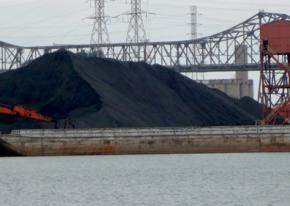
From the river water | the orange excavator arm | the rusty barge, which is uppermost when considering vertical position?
the orange excavator arm

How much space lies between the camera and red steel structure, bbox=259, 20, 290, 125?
310ft

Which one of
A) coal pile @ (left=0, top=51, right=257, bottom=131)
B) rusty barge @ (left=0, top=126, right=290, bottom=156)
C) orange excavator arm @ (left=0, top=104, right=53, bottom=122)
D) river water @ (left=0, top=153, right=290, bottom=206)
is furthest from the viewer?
coal pile @ (left=0, top=51, right=257, bottom=131)

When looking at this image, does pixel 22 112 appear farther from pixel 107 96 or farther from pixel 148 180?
pixel 148 180

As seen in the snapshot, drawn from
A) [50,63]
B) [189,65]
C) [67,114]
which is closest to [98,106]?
[67,114]

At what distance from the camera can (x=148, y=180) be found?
6081cm

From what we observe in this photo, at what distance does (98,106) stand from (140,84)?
15.1 metres

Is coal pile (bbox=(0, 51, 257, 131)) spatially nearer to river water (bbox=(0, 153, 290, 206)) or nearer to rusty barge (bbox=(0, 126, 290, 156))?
rusty barge (bbox=(0, 126, 290, 156))

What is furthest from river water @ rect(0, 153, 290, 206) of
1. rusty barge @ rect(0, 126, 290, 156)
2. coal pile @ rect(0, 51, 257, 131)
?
coal pile @ rect(0, 51, 257, 131)

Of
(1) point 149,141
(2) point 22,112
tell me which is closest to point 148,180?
(1) point 149,141

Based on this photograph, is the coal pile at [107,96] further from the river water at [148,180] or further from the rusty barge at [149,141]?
the river water at [148,180]

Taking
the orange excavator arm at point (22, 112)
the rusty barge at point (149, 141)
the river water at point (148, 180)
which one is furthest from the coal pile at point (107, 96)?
the river water at point (148, 180)

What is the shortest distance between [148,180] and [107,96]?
36.7 m

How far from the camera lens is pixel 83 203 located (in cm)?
4956

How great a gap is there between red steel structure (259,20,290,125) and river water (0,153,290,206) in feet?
42.8
